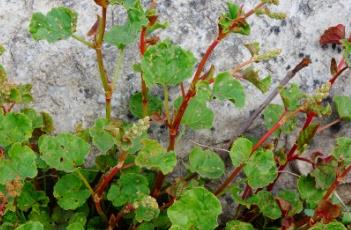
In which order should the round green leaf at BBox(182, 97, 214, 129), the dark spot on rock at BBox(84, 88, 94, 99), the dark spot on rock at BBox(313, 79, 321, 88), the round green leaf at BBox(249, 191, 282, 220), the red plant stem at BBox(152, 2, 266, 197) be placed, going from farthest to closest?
the dark spot on rock at BBox(313, 79, 321, 88) < the dark spot on rock at BBox(84, 88, 94, 99) < the round green leaf at BBox(249, 191, 282, 220) < the round green leaf at BBox(182, 97, 214, 129) < the red plant stem at BBox(152, 2, 266, 197)

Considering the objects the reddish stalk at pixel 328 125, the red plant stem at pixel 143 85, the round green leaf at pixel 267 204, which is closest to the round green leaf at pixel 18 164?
the red plant stem at pixel 143 85

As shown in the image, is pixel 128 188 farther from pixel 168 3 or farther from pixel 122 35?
pixel 168 3

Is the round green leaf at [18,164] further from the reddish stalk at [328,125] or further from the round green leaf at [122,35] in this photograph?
the reddish stalk at [328,125]

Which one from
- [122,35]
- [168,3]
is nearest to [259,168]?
[122,35]

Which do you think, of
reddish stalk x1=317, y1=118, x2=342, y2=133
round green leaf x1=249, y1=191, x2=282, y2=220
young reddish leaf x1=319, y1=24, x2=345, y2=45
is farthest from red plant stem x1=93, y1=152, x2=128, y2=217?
young reddish leaf x1=319, y1=24, x2=345, y2=45

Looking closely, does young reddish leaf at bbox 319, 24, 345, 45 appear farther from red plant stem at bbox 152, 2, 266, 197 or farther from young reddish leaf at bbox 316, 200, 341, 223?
young reddish leaf at bbox 316, 200, 341, 223
